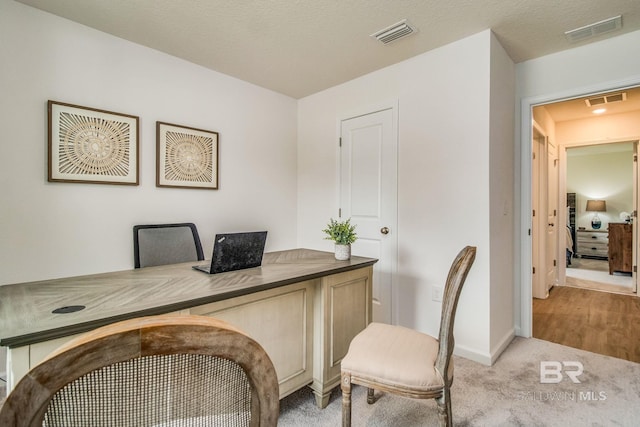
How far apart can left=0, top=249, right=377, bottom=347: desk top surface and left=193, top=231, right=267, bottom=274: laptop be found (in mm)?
42

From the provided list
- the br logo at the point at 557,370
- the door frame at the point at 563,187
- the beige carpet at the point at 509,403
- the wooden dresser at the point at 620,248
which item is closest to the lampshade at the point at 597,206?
the wooden dresser at the point at 620,248

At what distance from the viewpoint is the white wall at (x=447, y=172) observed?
94.3 inches

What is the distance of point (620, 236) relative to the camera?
5156mm

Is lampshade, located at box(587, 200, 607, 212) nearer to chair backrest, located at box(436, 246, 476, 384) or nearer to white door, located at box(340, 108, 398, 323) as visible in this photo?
white door, located at box(340, 108, 398, 323)

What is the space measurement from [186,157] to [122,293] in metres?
1.78

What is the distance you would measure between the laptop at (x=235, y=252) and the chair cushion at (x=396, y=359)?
0.74m

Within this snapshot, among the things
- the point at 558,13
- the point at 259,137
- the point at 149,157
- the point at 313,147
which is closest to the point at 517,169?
the point at 558,13

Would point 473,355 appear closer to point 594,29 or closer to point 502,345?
point 502,345

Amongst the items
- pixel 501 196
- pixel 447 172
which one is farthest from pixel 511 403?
pixel 447 172

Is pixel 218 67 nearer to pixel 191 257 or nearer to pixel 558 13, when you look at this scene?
pixel 191 257

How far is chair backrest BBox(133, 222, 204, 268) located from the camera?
2.29 meters

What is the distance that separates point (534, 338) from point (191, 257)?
3067 mm

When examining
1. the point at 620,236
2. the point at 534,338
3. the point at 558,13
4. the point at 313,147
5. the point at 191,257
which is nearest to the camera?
the point at 558,13

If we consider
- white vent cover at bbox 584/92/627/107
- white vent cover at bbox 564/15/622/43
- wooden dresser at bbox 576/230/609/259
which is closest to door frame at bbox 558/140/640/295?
white vent cover at bbox 584/92/627/107
